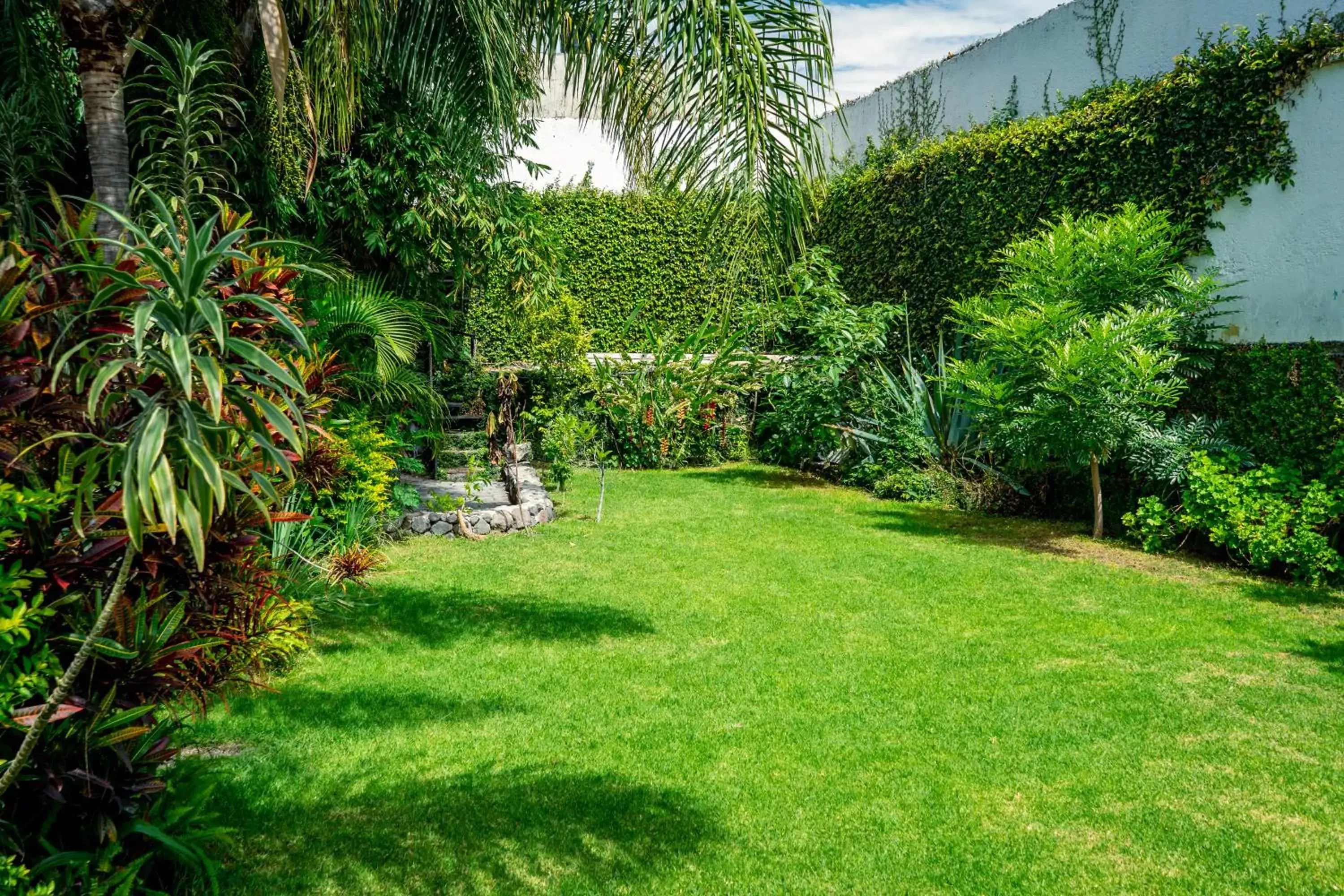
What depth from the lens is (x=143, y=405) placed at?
222 cm

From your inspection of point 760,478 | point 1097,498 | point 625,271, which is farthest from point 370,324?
point 625,271

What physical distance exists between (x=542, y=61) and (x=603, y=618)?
3.88 metres

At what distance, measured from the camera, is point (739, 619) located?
6.25 metres

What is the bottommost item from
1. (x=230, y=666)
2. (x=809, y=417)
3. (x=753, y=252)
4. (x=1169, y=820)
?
(x=1169, y=820)

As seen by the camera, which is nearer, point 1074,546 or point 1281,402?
point 1281,402

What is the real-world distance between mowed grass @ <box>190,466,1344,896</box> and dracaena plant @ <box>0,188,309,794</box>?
130 centimetres

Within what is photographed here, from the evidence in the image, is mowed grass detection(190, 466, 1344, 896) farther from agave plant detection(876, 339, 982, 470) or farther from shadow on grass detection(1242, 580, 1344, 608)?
agave plant detection(876, 339, 982, 470)

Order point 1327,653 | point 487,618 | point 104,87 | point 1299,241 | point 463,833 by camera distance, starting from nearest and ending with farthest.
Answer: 1. point 463,833
2. point 104,87
3. point 1327,653
4. point 487,618
5. point 1299,241

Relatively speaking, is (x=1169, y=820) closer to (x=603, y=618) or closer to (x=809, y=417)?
(x=603, y=618)

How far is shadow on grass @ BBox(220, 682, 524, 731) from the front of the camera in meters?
4.54

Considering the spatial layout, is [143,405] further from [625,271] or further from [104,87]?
[625,271]

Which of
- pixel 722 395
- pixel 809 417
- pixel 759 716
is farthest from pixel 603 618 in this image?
pixel 722 395

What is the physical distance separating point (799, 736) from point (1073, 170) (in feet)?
24.1

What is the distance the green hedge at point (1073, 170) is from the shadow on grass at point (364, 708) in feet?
23.7
